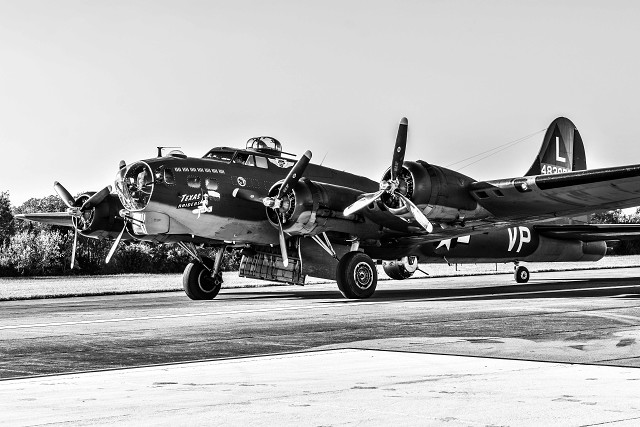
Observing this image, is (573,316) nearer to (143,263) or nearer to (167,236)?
(167,236)

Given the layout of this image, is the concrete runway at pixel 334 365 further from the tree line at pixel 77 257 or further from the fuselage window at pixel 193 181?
the tree line at pixel 77 257

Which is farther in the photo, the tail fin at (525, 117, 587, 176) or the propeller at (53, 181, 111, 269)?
the tail fin at (525, 117, 587, 176)

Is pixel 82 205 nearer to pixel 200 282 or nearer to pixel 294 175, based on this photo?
pixel 200 282

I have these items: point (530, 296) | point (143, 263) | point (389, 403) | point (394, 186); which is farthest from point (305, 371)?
point (143, 263)

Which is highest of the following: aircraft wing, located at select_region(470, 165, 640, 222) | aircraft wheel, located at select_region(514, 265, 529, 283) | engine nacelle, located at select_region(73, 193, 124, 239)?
aircraft wing, located at select_region(470, 165, 640, 222)

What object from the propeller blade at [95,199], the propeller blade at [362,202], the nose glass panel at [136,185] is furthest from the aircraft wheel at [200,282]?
the propeller blade at [362,202]

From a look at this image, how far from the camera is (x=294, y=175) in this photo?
19812mm

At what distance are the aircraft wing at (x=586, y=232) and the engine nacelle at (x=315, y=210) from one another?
10137mm

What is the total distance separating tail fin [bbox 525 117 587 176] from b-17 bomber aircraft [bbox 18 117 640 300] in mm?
5591

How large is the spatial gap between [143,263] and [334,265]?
92.0 feet

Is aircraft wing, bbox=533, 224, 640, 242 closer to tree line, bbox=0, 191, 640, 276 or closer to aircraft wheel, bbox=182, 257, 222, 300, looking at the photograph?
tree line, bbox=0, 191, 640, 276

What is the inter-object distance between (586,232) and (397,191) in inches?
465

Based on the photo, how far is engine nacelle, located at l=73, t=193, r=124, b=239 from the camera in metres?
22.4

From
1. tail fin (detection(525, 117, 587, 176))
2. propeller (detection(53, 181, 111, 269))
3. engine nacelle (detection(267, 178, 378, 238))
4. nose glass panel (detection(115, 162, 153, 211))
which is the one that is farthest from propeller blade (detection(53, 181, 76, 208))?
tail fin (detection(525, 117, 587, 176))
